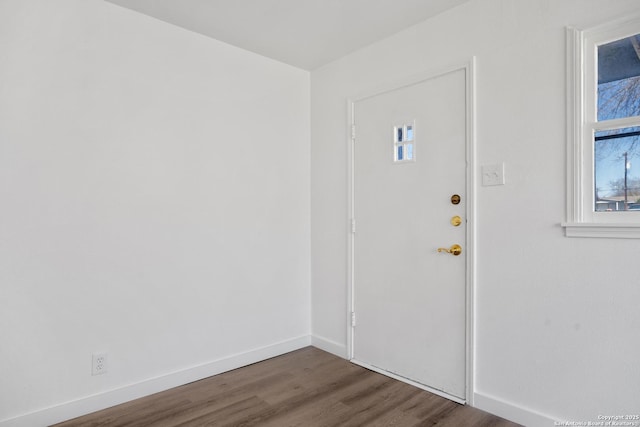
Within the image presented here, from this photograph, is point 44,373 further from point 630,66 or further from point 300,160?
point 630,66

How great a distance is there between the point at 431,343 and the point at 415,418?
51 cm

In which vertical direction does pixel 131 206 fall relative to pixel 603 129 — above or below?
below

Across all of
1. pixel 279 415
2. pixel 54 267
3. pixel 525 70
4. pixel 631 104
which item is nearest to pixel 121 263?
pixel 54 267

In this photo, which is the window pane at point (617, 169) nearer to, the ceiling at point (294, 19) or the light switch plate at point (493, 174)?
the light switch plate at point (493, 174)

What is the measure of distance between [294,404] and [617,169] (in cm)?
225

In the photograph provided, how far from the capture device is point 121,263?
242 cm

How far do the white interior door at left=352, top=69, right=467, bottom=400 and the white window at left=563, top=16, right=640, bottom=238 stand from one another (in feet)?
2.00

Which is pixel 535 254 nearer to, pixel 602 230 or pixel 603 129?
pixel 602 230

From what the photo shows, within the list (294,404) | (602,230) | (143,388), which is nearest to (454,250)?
(602,230)

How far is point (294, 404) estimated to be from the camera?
94.3 inches

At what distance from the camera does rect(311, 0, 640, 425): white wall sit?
185 cm

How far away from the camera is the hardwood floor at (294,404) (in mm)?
2188

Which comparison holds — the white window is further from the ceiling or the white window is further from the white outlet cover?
the white outlet cover

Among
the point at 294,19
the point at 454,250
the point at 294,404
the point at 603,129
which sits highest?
the point at 294,19
